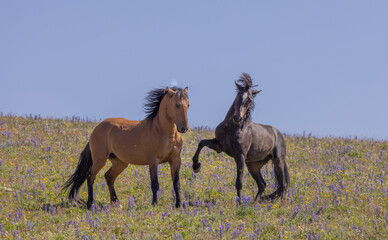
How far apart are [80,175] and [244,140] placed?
4.19m

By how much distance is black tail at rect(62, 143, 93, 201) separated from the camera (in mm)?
13694

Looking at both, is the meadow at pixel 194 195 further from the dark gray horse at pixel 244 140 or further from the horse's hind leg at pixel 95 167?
the dark gray horse at pixel 244 140

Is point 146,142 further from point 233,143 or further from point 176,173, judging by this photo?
point 233,143

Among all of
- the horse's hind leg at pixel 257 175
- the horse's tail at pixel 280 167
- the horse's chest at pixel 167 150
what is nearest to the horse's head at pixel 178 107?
the horse's chest at pixel 167 150

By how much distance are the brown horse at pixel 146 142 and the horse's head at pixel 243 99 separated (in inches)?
52.5

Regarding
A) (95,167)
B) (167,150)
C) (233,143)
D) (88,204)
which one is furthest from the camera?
(95,167)

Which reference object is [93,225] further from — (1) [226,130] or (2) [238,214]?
(1) [226,130]

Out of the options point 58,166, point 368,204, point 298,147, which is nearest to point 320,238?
point 368,204

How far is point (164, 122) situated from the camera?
12.5 m

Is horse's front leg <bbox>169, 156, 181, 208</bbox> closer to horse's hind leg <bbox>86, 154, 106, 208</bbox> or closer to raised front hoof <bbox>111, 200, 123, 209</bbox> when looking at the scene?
raised front hoof <bbox>111, 200, 123, 209</bbox>

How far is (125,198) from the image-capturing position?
14.2 meters

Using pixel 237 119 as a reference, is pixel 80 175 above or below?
below

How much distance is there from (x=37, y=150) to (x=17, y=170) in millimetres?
2589

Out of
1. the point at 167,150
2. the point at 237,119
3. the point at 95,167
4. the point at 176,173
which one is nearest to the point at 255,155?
the point at 237,119
